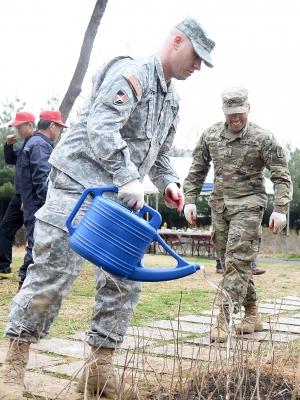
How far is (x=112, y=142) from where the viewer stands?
270cm

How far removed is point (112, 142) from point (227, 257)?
2281 mm

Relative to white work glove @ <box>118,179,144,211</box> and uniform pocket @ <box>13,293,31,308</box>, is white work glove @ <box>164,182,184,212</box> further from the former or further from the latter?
uniform pocket @ <box>13,293,31,308</box>

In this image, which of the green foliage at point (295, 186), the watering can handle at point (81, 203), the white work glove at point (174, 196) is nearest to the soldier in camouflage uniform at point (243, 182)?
the white work glove at point (174, 196)

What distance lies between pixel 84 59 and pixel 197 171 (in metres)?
5.99

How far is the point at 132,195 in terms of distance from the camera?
2.67 meters

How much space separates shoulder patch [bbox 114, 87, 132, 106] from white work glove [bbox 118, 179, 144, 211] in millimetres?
355

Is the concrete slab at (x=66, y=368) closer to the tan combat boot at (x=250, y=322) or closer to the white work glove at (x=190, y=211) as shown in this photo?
the tan combat boot at (x=250, y=322)

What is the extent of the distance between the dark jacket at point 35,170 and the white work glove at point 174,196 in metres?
2.82

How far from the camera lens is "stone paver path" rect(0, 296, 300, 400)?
2.59 m

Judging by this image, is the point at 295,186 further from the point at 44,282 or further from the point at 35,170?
the point at 44,282

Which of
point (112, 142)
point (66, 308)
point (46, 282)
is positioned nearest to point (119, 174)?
point (112, 142)

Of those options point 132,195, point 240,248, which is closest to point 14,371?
point 132,195

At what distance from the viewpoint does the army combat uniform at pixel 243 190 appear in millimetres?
4754

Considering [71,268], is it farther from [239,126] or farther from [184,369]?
[239,126]
